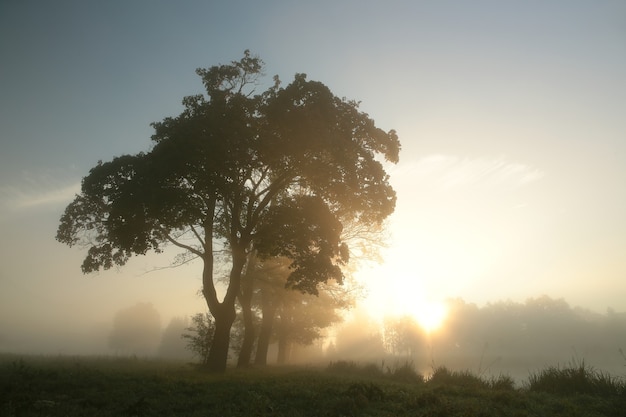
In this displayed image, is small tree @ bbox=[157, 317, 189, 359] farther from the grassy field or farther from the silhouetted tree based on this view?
the grassy field

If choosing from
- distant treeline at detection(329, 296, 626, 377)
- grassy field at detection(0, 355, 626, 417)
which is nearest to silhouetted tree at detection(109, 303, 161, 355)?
distant treeline at detection(329, 296, 626, 377)

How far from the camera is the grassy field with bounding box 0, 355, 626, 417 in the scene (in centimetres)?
942

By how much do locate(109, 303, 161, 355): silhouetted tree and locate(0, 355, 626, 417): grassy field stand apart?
112m

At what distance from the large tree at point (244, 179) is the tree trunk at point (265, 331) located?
1322 centimetres

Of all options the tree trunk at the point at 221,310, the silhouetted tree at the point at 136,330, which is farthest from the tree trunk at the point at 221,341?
the silhouetted tree at the point at 136,330

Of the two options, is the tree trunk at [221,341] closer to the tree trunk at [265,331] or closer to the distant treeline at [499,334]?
the tree trunk at [265,331]

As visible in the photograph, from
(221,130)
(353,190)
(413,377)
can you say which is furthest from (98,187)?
(413,377)

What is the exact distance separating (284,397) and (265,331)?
24.4 meters

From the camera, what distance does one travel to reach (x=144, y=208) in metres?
18.8

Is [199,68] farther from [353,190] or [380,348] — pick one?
[380,348]

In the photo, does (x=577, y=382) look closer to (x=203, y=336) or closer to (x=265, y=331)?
(x=203, y=336)

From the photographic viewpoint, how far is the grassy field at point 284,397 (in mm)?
9422

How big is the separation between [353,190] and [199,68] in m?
12.4

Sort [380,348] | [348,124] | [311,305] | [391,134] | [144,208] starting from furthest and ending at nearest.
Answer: [380,348] < [311,305] < [391,134] < [348,124] < [144,208]
